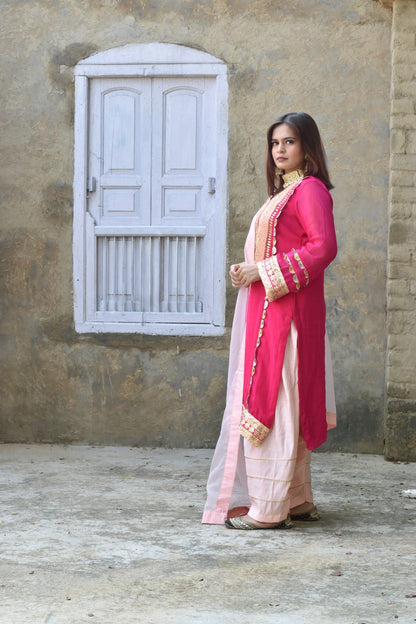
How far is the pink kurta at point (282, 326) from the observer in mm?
4250

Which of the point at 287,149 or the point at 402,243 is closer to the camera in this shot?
the point at 287,149

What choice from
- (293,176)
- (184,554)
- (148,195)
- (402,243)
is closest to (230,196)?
(148,195)

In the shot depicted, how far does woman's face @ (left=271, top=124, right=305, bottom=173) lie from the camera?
4.38 metres

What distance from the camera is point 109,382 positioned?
263 inches

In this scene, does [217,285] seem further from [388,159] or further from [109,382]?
[388,159]

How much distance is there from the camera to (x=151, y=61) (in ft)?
21.6

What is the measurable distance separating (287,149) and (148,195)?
2427 mm

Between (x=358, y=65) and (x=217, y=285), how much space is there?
1750 mm

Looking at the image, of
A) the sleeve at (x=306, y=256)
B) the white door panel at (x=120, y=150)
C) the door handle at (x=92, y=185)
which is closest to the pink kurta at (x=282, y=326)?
the sleeve at (x=306, y=256)

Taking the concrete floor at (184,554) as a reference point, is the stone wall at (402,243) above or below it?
above

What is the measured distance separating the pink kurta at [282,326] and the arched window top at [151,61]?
2.40 metres

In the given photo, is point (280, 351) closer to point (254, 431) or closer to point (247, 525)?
point (254, 431)

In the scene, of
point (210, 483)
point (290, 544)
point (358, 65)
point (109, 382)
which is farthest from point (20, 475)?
point (358, 65)

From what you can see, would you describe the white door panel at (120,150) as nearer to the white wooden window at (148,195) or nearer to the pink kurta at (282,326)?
the white wooden window at (148,195)
